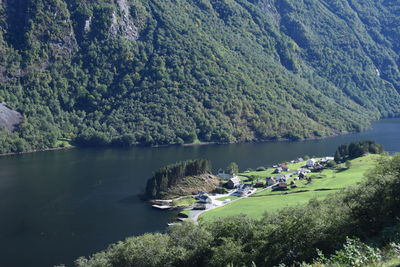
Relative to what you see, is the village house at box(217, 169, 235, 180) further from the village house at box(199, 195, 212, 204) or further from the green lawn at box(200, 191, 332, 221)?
the green lawn at box(200, 191, 332, 221)

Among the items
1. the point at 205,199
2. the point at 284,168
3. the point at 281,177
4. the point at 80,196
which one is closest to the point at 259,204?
the point at 205,199

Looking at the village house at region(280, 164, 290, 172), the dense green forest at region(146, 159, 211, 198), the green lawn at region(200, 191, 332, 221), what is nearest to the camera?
the green lawn at region(200, 191, 332, 221)

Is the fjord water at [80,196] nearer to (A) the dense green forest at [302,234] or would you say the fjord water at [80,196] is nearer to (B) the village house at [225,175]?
(B) the village house at [225,175]

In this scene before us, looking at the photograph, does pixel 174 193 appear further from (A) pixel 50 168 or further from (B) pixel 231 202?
(A) pixel 50 168

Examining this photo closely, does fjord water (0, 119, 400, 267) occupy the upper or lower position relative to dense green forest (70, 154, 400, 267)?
lower

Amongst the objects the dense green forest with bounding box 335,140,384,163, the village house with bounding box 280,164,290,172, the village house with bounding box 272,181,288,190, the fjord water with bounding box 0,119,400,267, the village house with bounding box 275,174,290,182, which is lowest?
the fjord water with bounding box 0,119,400,267

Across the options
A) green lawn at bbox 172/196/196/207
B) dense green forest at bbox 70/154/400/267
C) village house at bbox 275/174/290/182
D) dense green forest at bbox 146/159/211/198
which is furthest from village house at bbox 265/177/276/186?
dense green forest at bbox 70/154/400/267
